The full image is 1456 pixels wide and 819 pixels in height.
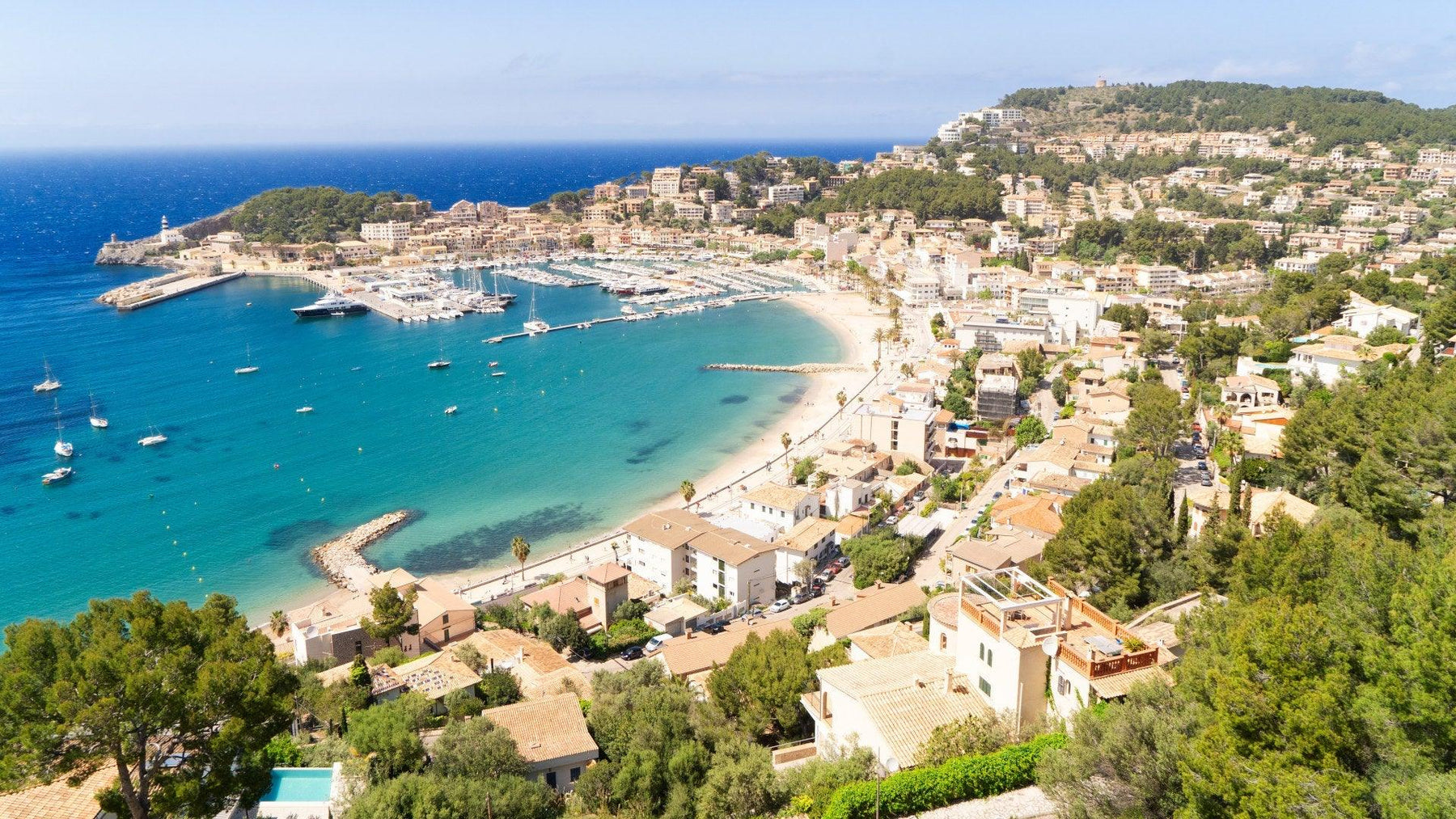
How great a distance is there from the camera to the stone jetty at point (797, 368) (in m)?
47.2

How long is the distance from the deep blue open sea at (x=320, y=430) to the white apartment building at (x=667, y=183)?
38656 mm

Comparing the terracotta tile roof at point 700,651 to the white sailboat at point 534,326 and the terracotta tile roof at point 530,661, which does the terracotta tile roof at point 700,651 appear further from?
the white sailboat at point 534,326

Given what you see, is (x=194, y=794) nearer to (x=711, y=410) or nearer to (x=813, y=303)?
(x=711, y=410)

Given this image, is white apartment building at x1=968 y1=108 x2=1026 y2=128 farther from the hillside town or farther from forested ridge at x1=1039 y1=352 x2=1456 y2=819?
forested ridge at x1=1039 y1=352 x2=1456 y2=819

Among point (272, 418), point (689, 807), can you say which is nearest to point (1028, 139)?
point (272, 418)

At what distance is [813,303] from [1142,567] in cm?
5023

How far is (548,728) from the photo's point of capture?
42.4ft

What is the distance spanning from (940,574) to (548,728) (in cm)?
1133

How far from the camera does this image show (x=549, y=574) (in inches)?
963

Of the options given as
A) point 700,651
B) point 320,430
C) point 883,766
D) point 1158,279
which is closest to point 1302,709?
point 883,766

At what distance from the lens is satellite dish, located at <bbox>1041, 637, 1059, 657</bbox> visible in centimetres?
981

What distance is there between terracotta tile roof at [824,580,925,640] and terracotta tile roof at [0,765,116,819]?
445 inches

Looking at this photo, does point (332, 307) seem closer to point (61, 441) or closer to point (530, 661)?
point (61, 441)

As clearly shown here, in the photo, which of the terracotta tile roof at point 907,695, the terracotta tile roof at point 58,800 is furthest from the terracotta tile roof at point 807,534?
the terracotta tile roof at point 58,800
